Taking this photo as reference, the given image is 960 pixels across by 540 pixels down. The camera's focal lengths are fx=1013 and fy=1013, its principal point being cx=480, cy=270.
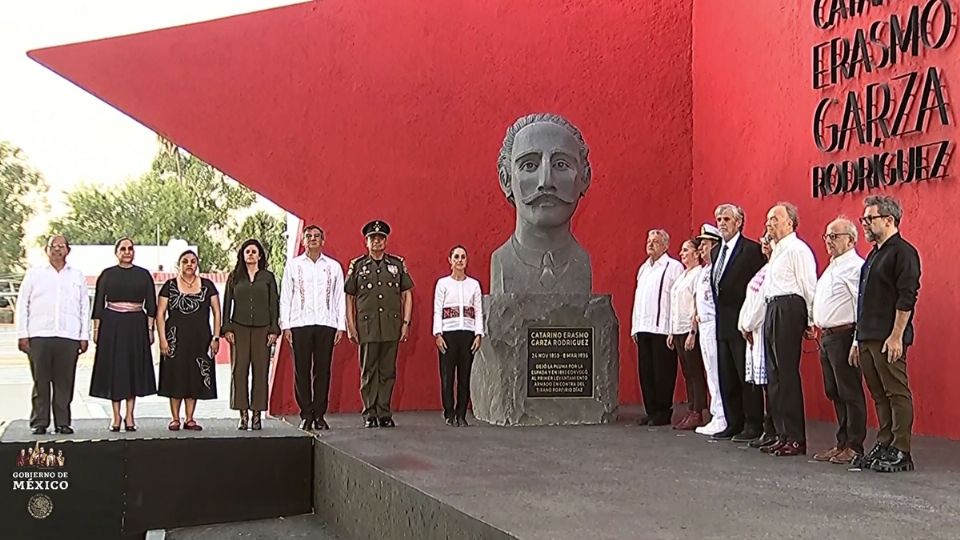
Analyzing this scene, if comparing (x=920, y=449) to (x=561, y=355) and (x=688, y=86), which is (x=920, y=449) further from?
(x=688, y=86)

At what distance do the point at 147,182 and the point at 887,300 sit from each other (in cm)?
1574

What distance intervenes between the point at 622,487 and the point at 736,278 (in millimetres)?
2107

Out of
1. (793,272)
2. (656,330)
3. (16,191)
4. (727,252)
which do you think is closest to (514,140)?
(656,330)

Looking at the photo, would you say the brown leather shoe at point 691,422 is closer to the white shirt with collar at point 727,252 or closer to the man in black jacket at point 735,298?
the man in black jacket at point 735,298

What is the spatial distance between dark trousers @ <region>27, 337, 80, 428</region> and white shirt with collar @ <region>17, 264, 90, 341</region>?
2.5 inches

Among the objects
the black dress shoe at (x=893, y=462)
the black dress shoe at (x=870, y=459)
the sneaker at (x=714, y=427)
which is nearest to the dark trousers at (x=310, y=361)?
the sneaker at (x=714, y=427)

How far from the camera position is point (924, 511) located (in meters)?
3.76

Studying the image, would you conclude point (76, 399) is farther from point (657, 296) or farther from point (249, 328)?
point (657, 296)

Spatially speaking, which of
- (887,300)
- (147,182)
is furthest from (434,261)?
(147,182)

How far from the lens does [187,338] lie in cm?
645

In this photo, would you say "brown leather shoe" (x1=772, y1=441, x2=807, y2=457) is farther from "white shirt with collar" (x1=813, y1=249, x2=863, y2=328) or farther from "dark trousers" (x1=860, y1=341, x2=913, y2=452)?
"white shirt with collar" (x1=813, y1=249, x2=863, y2=328)

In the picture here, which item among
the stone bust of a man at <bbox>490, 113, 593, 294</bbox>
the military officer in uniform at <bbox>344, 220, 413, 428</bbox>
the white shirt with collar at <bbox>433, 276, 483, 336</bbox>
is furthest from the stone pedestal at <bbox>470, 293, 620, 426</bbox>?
the military officer in uniform at <bbox>344, 220, 413, 428</bbox>

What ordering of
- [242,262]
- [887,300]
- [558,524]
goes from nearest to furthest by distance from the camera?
[558,524] → [887,300] → [242,262]

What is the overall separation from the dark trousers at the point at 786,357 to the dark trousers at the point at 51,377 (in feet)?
13.8
